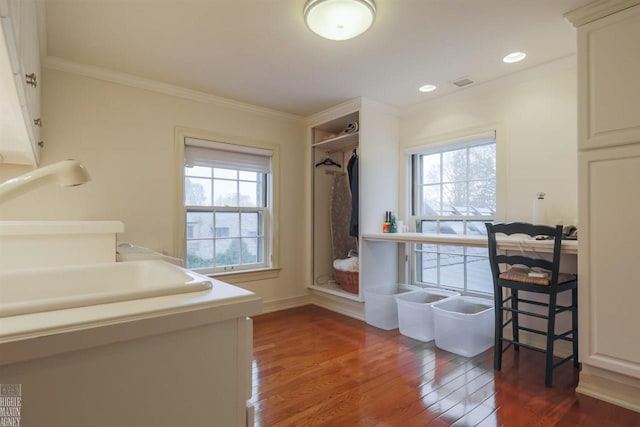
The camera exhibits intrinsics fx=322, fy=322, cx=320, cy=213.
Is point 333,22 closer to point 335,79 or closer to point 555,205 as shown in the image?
point 335,79

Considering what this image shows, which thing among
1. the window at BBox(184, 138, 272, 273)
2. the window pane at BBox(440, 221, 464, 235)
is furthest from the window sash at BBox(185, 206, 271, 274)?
the window pane at BBox(440, 221, 464, 235)

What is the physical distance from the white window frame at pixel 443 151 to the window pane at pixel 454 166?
0.06 metres

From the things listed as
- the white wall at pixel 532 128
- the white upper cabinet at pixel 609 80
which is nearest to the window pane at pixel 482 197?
the white wall at pixel 532 128

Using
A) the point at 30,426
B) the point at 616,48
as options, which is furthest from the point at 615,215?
the point at 30,426

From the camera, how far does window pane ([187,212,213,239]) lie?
3.18 m

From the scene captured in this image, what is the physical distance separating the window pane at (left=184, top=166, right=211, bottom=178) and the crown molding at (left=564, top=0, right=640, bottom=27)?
9.97 feet

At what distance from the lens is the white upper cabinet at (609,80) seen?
5.67 feet

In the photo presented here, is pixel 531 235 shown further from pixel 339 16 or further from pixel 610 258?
pixel 339 16

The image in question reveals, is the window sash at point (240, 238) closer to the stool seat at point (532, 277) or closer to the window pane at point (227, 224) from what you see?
the window pane at point (227, 224)

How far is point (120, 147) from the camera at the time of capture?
8.99ft

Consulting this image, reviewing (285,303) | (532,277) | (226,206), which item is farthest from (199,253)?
(532,277)

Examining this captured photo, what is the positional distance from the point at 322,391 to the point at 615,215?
76.0 inches

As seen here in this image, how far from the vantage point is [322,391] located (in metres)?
1.92

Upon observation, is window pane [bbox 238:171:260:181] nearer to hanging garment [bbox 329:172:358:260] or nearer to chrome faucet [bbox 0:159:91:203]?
hanging garment [bbox 329:172:358:260]
